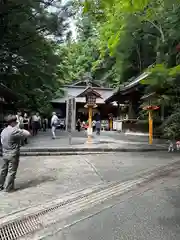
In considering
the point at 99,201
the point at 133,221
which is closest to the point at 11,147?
the point at 99,201

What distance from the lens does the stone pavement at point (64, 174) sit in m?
6.05

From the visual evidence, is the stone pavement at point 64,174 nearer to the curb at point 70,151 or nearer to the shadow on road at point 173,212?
the curb at point 70,151

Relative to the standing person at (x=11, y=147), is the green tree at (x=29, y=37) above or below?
above

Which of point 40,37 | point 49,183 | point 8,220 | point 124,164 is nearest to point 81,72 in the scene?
point 40,37

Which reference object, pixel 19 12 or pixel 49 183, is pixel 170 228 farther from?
pixel 19 12

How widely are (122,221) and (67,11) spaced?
10928 millimetres

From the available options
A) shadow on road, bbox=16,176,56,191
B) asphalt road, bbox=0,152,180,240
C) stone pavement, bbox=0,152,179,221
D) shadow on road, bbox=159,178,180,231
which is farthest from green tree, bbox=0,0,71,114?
shadow on road, bbox=159,178,180,231

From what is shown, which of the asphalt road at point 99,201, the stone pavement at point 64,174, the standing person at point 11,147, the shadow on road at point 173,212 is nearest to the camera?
the asphalt road at point 99,201

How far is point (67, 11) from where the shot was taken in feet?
43.4

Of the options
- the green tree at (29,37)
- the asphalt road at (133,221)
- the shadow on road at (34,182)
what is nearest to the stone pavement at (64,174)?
the shadow on road at (34,182)

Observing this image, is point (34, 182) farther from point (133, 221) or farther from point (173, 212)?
point (173, 212)

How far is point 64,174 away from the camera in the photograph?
8570 millimetres

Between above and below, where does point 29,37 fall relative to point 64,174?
above

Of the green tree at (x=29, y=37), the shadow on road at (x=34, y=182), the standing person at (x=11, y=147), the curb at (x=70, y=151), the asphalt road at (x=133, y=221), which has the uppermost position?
the green tree at (x=29, y=37)
